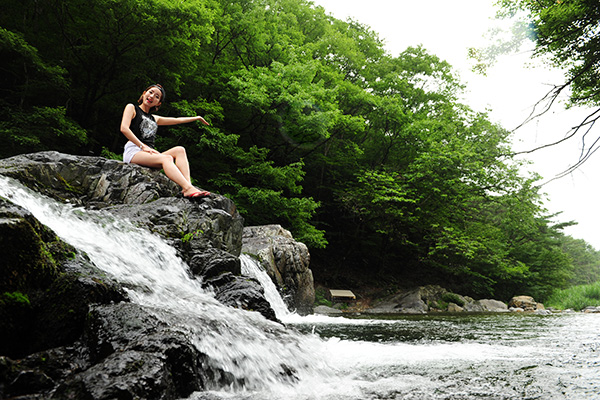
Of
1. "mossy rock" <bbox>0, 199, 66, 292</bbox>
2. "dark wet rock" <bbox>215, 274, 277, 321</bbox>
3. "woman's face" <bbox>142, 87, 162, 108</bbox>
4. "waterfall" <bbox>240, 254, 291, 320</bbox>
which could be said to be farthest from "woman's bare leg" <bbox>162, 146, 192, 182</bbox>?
"mossy rock" <bbox>0, 199, 66, 292</bbox>

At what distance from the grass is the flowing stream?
16861mm

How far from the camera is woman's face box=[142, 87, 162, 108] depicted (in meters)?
5.89

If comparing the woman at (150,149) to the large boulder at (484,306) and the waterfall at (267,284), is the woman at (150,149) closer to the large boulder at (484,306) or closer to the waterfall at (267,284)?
the waterfall at (267,284)

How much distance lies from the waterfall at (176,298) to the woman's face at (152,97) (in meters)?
2.04

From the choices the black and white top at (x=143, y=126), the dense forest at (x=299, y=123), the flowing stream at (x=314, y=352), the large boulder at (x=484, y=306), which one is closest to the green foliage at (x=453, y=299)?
the large boulder at (x=484, y=306)

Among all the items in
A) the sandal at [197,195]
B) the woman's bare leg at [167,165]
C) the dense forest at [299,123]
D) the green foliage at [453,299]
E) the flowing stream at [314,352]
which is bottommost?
the green foliage at [453,299]

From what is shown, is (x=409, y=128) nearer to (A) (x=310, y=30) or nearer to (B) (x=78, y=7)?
(A) (x=310, y=30)

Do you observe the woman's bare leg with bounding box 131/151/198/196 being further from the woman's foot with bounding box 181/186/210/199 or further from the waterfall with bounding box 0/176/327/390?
the waterfall with bounding box 0/176/327/390

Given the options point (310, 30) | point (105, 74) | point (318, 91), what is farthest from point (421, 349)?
point (310, 30)

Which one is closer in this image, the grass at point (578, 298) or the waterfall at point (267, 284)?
the waterfall at point (267, 284)

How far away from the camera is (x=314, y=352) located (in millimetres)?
3330

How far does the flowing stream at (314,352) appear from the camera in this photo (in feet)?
7.86

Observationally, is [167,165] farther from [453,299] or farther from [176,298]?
[453,299]

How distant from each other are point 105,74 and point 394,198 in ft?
39.3
